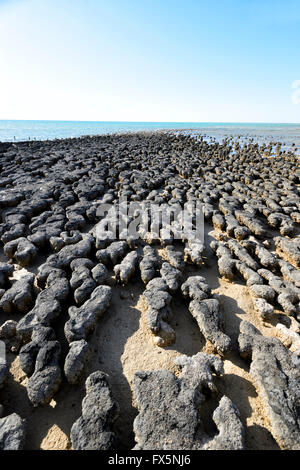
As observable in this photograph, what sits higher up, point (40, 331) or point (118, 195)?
point (118, 195)

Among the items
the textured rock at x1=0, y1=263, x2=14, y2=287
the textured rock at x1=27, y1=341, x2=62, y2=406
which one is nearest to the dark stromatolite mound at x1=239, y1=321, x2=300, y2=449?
the textured rock at x1=27, y1=341, x2=62, y2=406

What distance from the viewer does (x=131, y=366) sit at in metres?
3.32

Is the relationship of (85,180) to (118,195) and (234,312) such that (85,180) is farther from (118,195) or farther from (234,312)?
(234,312)

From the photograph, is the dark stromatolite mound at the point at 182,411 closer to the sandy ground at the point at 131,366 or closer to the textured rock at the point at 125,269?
the sandy ground at the point at 131,366

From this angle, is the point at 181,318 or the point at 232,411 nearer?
the point at 232,411

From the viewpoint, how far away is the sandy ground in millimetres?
2627

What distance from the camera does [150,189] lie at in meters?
10.6

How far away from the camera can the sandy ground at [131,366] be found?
103 inches

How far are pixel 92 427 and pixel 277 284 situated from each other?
140 inches

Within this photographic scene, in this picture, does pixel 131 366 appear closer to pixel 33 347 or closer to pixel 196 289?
pixel 33 347

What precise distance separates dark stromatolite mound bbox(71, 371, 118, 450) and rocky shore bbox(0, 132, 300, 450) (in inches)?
0.4

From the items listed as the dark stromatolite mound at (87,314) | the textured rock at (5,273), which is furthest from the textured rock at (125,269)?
the textured rock at (5,273)

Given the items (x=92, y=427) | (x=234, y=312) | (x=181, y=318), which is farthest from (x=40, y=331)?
(x=234, y=312)

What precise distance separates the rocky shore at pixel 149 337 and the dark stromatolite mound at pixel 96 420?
0.03 ft
